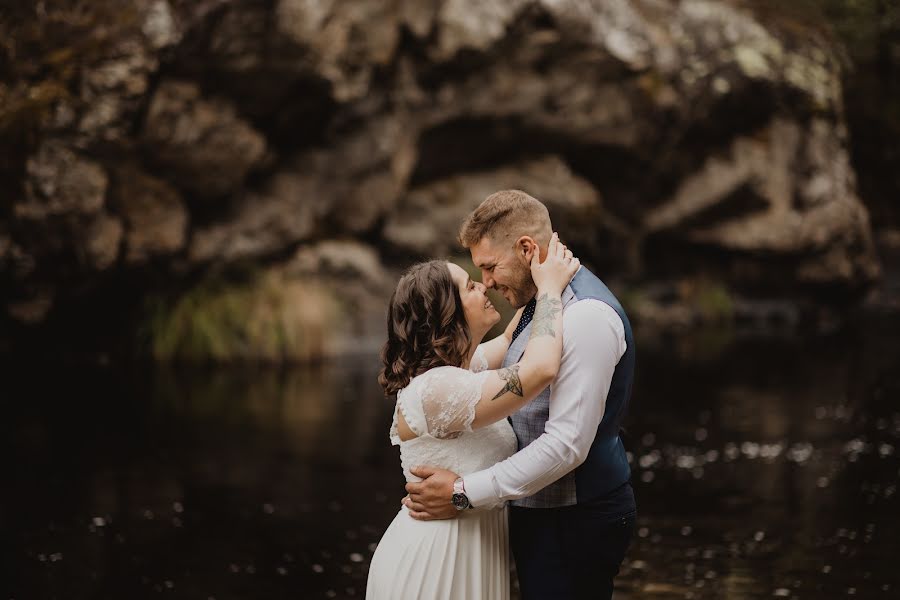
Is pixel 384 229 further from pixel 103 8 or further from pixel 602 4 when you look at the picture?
pixel 103 8

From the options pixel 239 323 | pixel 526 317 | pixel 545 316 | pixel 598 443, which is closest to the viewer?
pixel 545 316

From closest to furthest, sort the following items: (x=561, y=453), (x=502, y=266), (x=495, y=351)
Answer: (x=561, y=453), (x=502, y=266), (x=495, y=351)

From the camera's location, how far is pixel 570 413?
3604 mm

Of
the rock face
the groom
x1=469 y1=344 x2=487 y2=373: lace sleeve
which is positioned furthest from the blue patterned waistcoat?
the rock face

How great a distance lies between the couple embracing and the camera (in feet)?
12.2

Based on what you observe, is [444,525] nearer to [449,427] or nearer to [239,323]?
[449,427]

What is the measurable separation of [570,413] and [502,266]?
2.02 ft

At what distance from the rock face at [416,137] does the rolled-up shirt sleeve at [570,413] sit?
9.51 m

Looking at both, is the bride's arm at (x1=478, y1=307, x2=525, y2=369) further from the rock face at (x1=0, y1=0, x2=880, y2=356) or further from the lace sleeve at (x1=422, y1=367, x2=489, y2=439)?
the rock face at (x1=0, y1=0, x2=880, y2=356)

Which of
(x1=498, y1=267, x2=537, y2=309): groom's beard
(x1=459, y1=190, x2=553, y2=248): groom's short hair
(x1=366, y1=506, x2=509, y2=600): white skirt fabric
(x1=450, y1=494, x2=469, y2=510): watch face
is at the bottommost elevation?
(x1=366, y1=506, x2=509, y2=600): white skirt fabric

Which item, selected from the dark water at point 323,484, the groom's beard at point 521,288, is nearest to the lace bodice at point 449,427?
the groom's beard at point 521,288

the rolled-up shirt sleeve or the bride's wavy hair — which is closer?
the rolled-up shirt sleeve

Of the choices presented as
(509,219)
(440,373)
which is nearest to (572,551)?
(440,373)

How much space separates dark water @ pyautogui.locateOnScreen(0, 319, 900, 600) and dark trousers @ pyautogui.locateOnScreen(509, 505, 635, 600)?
2424mm
